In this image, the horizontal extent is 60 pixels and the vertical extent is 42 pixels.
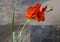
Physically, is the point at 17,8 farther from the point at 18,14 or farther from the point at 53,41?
the point at 53,41

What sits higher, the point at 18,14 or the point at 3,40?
the point at 18,14

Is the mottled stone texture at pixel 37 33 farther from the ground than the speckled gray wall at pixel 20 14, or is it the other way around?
the speckled gray wall at pixel 20 14

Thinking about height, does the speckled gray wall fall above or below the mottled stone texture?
above

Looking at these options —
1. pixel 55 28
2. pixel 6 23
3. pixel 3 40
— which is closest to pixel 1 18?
pixel 6 23

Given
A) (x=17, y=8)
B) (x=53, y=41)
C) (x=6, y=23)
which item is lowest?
(x=53, y=41)

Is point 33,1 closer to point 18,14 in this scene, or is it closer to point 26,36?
point 18,14

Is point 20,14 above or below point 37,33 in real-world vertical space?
above
